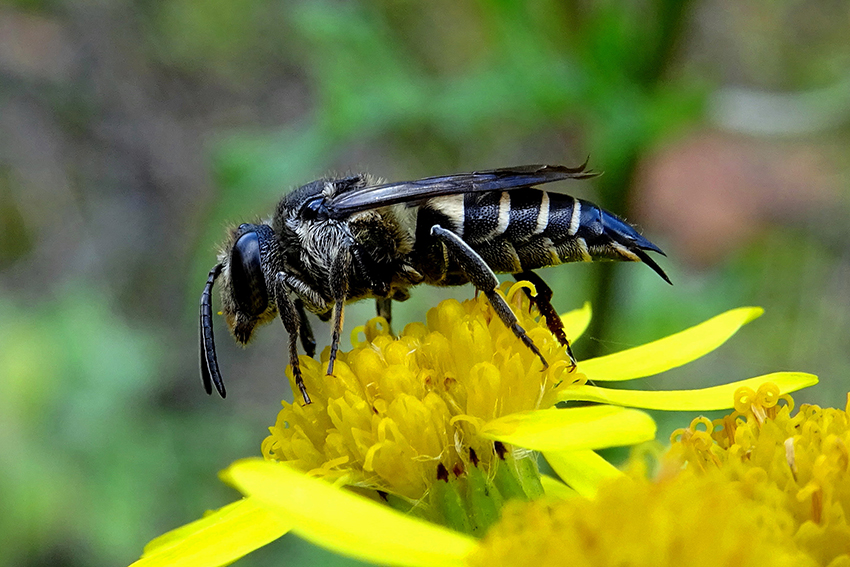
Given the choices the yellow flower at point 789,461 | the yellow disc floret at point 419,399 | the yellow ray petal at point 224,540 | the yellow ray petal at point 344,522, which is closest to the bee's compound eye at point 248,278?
the yellow disc floret at point 419,399

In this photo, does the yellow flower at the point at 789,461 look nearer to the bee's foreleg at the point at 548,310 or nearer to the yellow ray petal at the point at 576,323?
the bee's foreleg at the point at 548,310

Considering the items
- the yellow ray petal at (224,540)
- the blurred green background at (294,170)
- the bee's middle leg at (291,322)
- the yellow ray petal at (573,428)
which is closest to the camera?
the yellow ray petal at (573,428)

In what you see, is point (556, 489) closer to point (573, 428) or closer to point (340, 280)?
point (573, 428)

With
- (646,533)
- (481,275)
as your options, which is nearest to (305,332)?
(481,275)

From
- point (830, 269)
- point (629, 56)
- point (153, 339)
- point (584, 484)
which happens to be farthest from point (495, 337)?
point (830, 269)

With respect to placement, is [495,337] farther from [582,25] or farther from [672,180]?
[672,180]

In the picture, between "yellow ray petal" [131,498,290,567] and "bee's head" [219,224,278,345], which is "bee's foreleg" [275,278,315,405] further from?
"yellow ray petal" [131,498,290,567]
